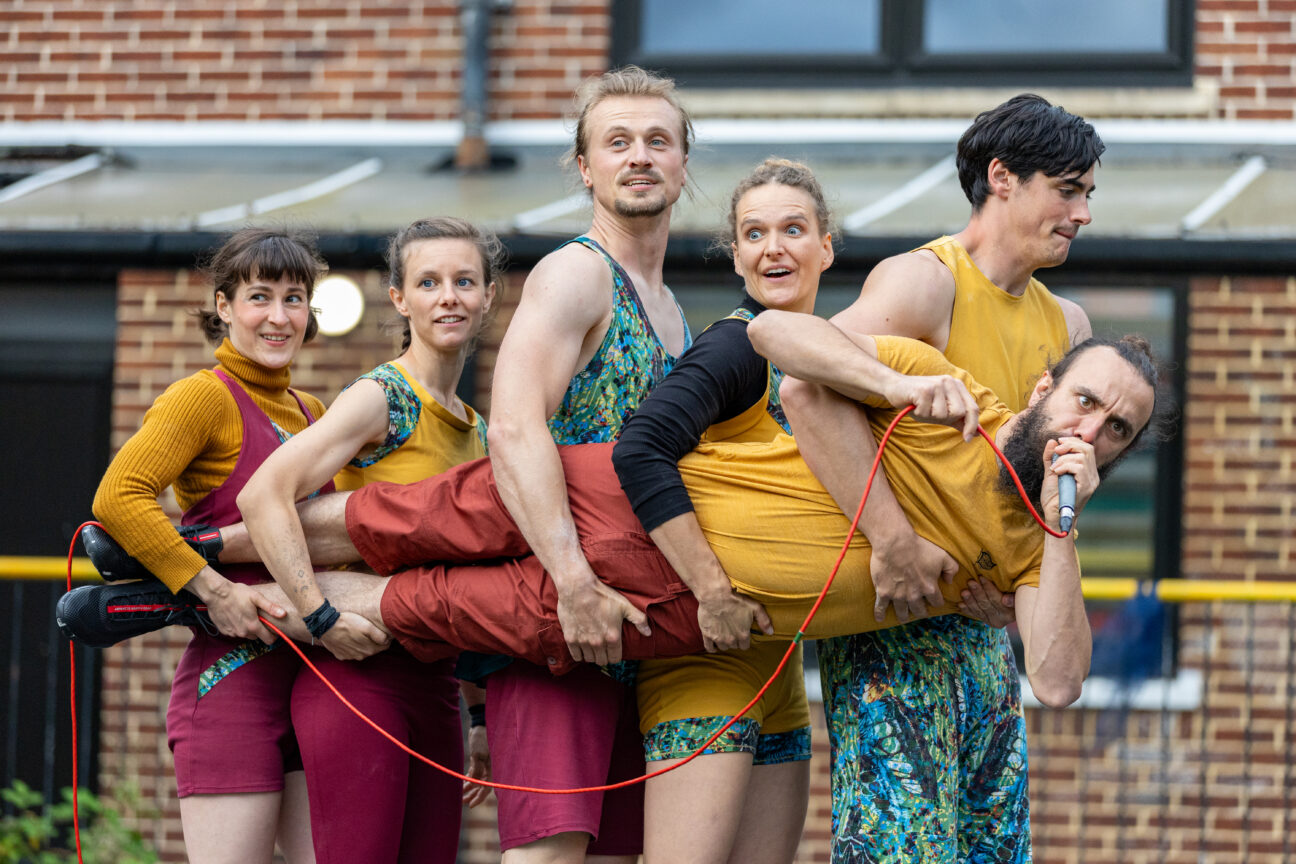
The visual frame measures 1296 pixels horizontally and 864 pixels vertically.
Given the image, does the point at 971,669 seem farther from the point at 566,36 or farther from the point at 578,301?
the point at 566,36

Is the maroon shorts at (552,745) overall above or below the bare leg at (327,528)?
below

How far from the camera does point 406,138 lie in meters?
6.27

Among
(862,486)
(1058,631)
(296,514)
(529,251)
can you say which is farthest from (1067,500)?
(529,251)

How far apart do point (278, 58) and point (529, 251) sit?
217 cm

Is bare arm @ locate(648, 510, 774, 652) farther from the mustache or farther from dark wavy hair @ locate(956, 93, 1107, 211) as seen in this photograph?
dark wavy hair @ locate(956, 93, 1107, 211)

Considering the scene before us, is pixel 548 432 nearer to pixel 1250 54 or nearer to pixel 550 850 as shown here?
pixel 550 850

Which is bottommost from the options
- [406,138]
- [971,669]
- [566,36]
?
[971,669]

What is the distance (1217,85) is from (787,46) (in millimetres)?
1892

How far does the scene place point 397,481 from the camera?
2916mm

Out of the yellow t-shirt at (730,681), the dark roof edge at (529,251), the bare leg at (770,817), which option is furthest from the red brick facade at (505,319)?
the yellow t-shirt at (730,681)

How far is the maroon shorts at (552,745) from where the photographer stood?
2.61 m

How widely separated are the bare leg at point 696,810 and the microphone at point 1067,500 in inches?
30.1

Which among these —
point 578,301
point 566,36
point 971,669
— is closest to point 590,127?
point 578,301

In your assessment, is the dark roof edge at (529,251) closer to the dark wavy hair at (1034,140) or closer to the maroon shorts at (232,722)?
the dark wavy hair at (1034,140)
